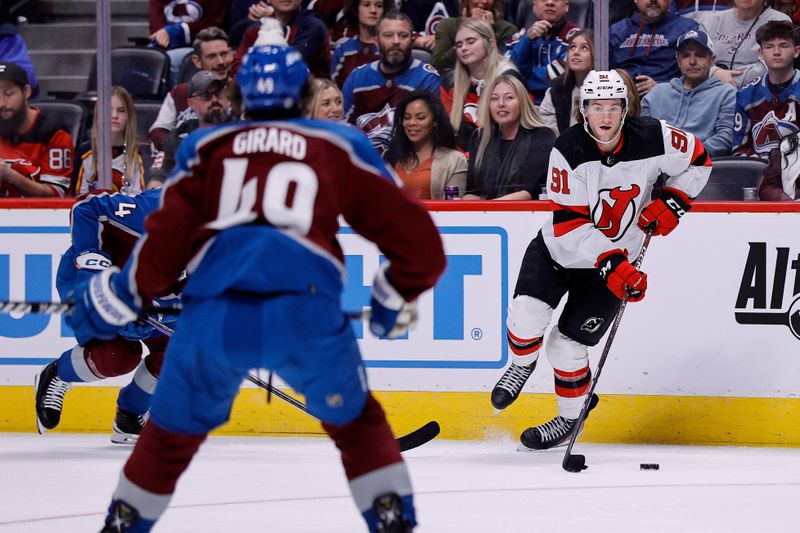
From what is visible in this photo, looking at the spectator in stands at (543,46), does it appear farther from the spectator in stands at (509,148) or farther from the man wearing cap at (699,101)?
the man wearing cap at (699,101)

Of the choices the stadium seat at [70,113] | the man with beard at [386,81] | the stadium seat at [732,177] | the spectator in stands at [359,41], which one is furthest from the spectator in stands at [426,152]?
the stadium seat at [70,113]

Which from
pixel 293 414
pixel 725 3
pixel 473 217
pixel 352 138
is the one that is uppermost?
pixel 725 3

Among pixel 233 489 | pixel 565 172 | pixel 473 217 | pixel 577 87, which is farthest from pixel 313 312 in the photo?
pixel 577 87

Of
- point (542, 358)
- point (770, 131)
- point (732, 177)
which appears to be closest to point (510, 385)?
point (542, 358)

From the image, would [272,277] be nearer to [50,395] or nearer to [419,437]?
[419,437]

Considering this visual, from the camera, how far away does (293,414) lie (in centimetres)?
489

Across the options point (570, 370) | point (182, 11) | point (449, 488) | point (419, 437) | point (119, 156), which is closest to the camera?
point (449, 488)

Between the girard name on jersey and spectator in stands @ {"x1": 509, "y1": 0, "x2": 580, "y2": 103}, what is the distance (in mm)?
2759

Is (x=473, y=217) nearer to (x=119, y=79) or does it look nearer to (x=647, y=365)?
(x=647, y=365)

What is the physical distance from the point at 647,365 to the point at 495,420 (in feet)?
1.91

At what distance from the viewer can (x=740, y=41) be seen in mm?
4918

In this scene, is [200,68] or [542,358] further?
[200,68]

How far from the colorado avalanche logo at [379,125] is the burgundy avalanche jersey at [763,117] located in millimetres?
1295

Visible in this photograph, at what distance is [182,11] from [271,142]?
392 centimetres
